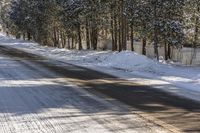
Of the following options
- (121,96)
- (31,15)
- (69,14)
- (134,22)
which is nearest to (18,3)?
(31,15)

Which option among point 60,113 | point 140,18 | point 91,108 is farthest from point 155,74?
point 140,18

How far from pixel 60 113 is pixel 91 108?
0.83m

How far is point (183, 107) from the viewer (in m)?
10.0

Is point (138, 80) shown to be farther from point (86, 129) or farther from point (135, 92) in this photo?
point (86, 129)

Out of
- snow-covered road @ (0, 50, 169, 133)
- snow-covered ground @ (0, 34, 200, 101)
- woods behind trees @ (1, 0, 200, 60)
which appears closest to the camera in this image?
snow-covered road @ (0, 50, 169, 133)

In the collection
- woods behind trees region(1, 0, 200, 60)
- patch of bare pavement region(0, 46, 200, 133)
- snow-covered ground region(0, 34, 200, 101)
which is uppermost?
woods behind trees region(1, 0, 200, 60)

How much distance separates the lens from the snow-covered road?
25.9 feet

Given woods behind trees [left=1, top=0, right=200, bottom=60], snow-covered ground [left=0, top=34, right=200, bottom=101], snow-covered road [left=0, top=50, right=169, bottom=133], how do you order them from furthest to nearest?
1. woods behind trees [left=1, top=0, right=200, bottom=60]
2. snow-covered ground [left=0, top=34, right=200, bottom=101]
3. snow-covered road [left=0, top=50, right=169, bottom=133]

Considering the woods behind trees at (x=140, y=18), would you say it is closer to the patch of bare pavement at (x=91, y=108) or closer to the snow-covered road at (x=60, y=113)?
the patch of bare pavement at (x=91, y=108)

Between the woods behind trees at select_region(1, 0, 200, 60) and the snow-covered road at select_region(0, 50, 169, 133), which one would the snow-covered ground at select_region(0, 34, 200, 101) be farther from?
the woods behind trees at select_region(1, 0, 200, 60)

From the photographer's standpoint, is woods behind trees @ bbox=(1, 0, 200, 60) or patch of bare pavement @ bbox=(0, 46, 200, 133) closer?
patch of bare pavement @ bbox=(0, 46, 200, 133)

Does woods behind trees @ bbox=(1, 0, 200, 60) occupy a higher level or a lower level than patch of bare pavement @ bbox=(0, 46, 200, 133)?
higher

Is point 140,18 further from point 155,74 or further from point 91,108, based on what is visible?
point 91,108

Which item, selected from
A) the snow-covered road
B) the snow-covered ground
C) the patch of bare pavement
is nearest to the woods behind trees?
the snow-covered ground
